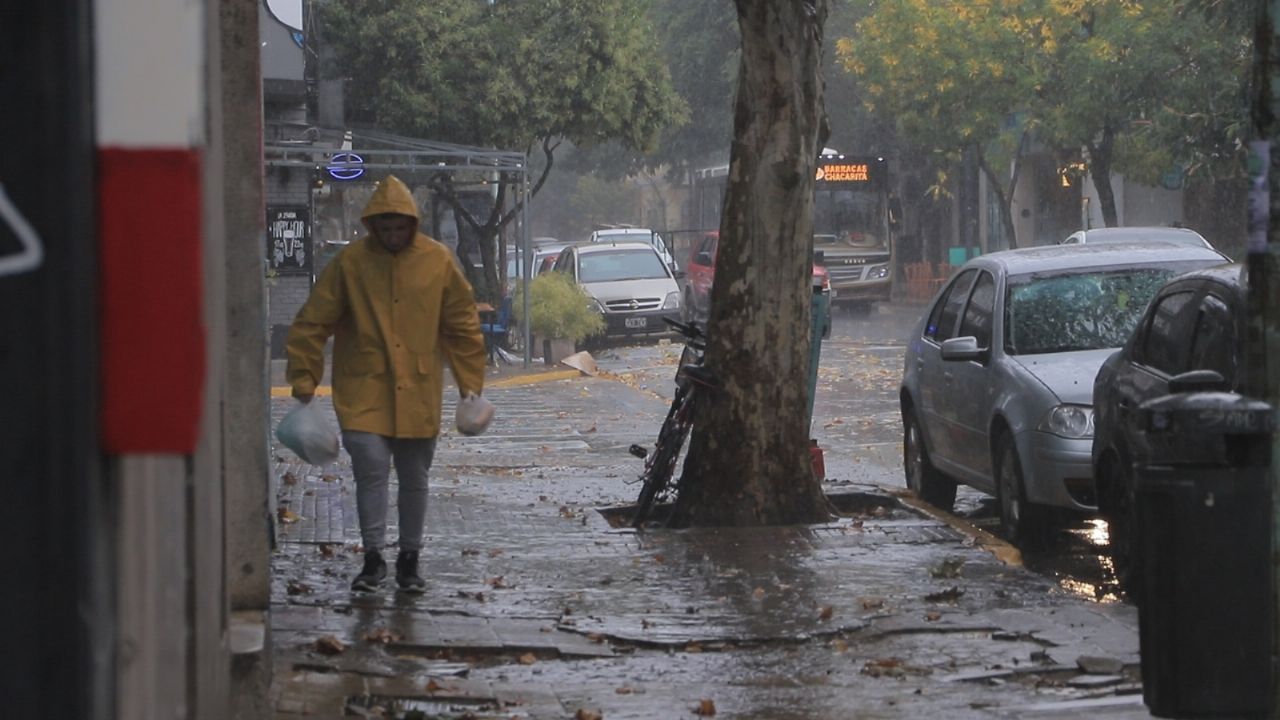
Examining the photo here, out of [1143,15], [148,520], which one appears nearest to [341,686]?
[148,520]

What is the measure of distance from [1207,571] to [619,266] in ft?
84.9

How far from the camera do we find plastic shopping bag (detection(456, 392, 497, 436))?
8.03 meters

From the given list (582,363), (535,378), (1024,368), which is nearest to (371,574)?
(1024,368)

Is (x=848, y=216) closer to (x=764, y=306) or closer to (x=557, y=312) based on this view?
(x=557, y=312)

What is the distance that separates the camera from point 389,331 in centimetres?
789

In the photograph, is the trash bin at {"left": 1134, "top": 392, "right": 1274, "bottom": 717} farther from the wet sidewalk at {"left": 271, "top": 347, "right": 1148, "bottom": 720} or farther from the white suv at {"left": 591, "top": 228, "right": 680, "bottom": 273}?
the white suv at {"left": 591, "top": 228, "right": 680, "bottom": 273}

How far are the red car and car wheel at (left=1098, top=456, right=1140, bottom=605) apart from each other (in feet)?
75.9

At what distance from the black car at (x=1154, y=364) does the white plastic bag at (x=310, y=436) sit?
336 centimetres

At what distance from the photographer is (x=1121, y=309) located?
10609 mm

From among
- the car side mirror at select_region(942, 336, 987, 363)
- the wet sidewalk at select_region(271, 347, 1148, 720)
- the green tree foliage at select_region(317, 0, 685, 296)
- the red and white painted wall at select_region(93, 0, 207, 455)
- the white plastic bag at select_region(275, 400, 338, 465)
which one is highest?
the green tree foliage at select_region(317, 0, 685, 296)

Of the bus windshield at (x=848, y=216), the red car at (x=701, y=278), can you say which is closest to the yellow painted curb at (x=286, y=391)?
the red car at (x=701, y=278)

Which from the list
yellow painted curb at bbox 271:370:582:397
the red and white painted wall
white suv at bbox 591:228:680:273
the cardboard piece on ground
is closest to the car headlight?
the red and white painted wall

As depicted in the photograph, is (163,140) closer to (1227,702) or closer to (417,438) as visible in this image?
(1227,702)

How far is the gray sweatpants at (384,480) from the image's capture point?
25.9 ft
